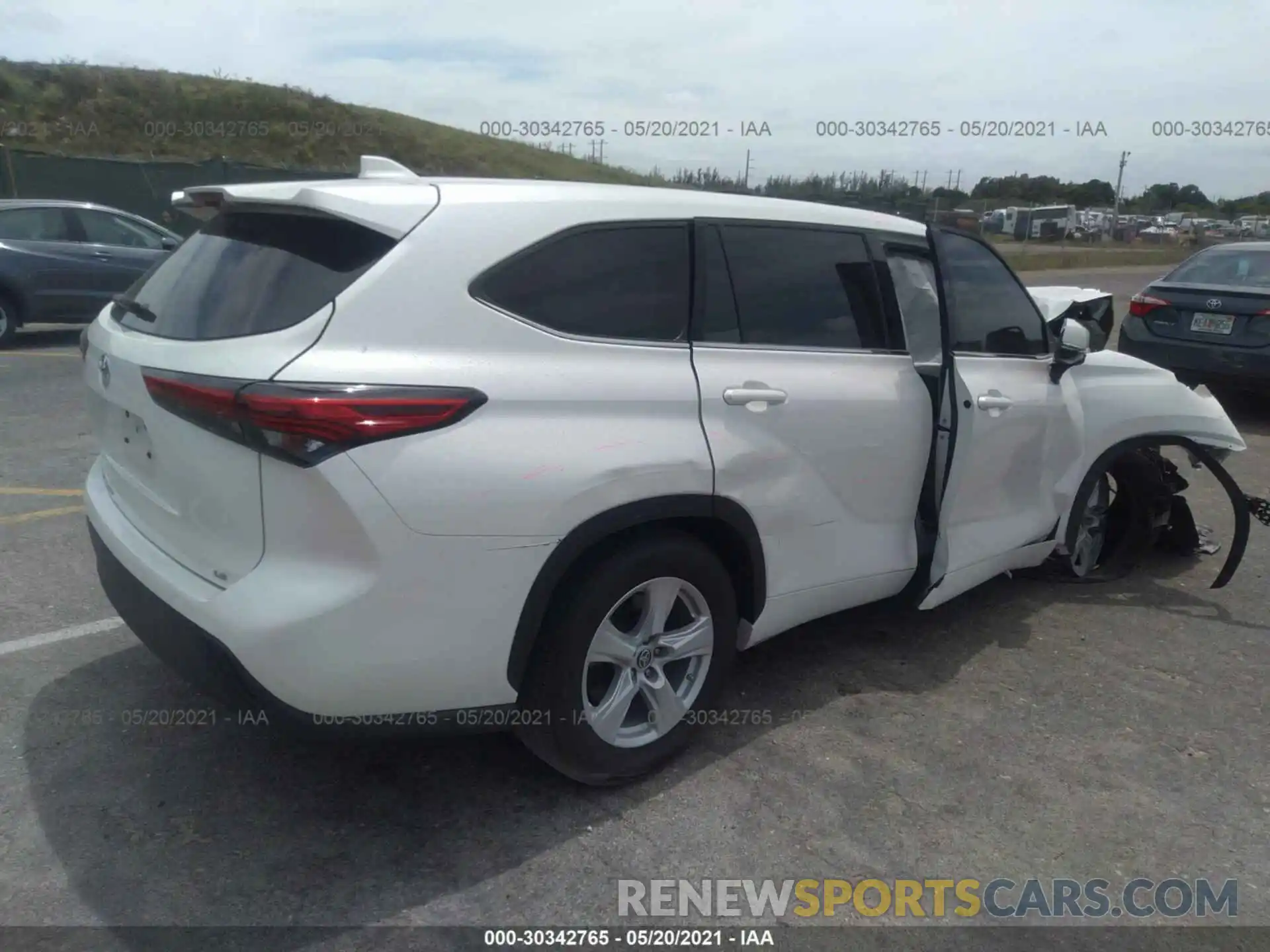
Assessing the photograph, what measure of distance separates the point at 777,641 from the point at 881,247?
1.67 meters

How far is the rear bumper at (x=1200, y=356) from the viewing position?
870cm

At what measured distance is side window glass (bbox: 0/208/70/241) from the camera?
425 inches

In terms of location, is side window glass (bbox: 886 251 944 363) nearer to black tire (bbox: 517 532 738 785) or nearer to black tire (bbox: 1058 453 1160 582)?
black tire (bbox: 517 532 738 785)

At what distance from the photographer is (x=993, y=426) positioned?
13.3 ft

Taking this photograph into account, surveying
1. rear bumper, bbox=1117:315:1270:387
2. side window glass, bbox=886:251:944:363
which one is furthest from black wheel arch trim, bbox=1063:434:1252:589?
rear bumper, bbox=1117:315:1270:387

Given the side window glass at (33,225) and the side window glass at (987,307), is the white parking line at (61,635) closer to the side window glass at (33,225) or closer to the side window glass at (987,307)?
the side window glass at (987,307)

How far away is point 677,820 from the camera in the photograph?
3023mm

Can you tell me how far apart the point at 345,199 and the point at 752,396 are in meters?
1.32

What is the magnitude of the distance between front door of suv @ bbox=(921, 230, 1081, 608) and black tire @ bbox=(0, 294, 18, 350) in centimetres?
1025

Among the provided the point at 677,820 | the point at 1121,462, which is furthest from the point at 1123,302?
the point at 677,820

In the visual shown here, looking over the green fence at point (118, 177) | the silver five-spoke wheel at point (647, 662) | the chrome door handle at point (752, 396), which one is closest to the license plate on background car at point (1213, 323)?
the chrome door handle at point (752, 396)

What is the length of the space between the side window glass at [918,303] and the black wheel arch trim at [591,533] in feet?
3.86

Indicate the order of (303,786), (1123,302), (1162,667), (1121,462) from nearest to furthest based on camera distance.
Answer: (303,786), (1162,667), (1121,462), (1123,302)

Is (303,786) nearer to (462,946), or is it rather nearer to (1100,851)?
(462,946)
